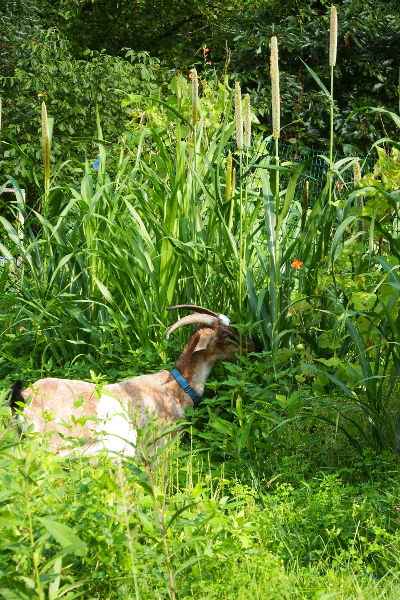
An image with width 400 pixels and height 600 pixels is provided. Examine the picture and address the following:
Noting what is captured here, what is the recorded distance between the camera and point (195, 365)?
14.3 ft

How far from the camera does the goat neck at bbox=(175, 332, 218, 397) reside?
4.34m

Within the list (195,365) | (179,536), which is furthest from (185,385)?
(179,536)

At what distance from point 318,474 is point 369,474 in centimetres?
27

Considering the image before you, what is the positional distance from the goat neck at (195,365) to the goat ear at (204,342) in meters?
0.02

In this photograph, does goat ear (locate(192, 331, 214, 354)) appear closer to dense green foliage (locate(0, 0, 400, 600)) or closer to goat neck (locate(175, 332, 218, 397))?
goat neck (locate(175, 332, 218, 397))

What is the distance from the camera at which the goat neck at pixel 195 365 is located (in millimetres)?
4336

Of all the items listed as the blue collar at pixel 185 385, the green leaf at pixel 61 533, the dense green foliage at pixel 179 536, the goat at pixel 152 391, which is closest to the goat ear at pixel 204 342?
the goat at pixel 152 391

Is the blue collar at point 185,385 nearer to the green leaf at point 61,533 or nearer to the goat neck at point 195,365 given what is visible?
the goat neck at point 195,365

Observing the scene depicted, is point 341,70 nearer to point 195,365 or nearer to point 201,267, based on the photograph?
point 201,267

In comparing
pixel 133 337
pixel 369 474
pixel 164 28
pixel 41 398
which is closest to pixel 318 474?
pixel 369 474

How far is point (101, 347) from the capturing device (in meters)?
4.67

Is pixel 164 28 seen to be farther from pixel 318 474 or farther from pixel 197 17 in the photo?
pixel 318 474

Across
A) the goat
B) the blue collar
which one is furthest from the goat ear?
the blue collar

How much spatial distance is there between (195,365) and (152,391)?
301 millimetres
